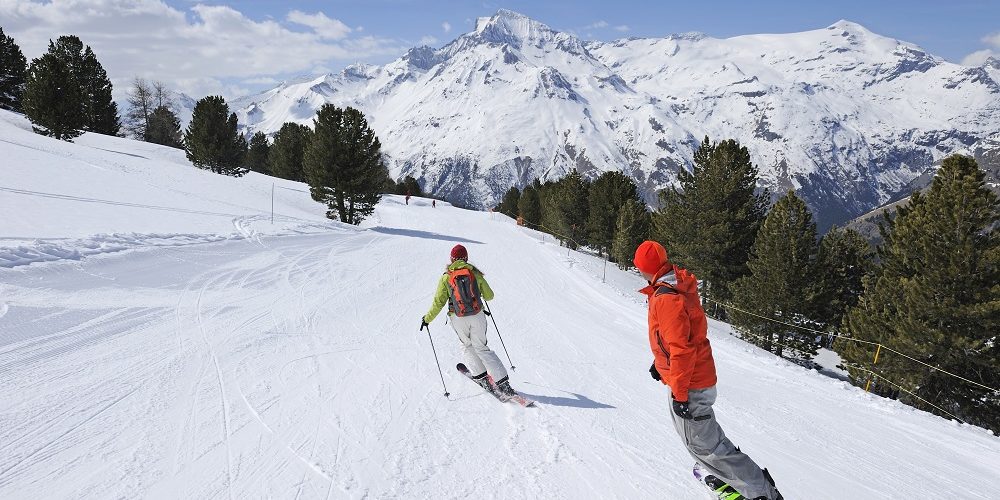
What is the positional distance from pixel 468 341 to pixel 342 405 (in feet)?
6.08

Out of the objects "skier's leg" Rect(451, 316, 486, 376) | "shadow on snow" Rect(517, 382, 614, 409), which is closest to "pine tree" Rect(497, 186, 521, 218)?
"shadow on snow" Rect(517, 382, 614, 409)

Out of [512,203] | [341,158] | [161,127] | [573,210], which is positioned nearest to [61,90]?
[341,158]

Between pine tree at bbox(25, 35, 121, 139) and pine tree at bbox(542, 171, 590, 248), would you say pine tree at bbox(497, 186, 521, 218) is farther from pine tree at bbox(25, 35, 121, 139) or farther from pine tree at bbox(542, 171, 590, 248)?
pine tree at bbox(25, 35, 121, 139)

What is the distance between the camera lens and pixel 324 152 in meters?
29.5

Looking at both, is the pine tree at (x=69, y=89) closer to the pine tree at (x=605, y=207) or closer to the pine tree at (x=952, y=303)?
the pine tree at (x=605, y=207)

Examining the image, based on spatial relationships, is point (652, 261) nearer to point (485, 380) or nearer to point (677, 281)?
point (677, 281)

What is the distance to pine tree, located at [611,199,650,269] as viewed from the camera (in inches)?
1512

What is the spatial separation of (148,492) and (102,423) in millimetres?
1626

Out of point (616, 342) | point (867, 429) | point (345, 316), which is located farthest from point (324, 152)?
point (867, 429)

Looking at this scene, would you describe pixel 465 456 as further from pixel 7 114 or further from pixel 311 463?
pixel 7 114

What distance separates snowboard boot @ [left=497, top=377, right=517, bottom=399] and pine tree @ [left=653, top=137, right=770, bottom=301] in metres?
23.1

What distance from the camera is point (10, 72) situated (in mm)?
54250

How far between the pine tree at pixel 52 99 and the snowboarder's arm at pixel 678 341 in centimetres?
5047

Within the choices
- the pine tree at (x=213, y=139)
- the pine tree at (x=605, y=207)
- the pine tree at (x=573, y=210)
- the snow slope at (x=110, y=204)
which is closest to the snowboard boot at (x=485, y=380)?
the snow slope at (x=110, y=204)
